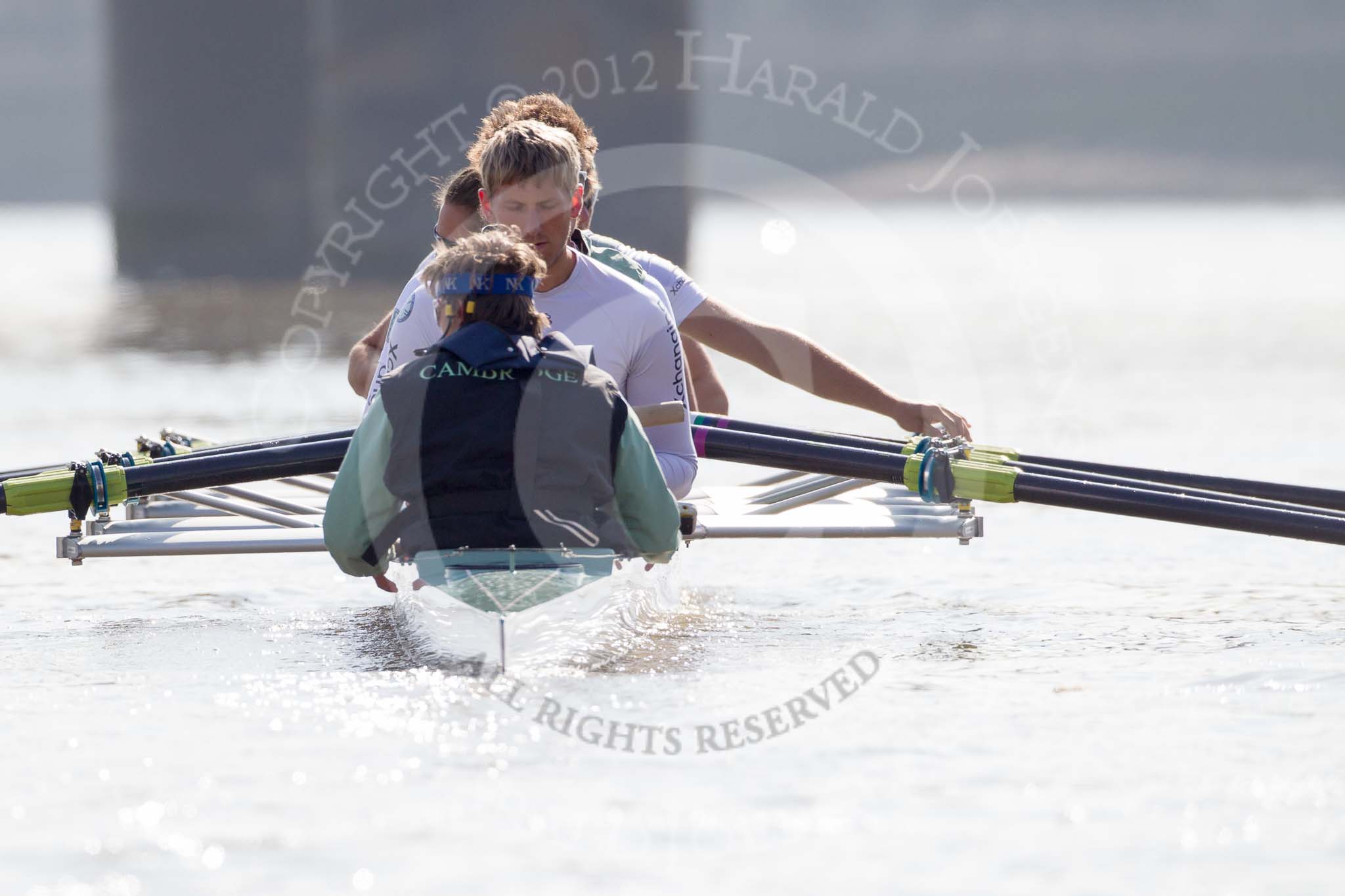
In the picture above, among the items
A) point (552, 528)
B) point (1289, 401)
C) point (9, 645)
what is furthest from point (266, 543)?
point (1289, 401)

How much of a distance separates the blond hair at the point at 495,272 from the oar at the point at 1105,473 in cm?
143

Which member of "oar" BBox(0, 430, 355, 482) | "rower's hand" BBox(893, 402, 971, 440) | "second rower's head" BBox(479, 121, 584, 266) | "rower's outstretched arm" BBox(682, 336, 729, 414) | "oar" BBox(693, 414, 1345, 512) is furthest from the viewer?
"rower's outstretched arm" BBox(682, 336, 729, 414)

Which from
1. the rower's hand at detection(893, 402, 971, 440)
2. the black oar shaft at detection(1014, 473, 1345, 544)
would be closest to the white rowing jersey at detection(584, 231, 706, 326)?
the rower's hand at detection(893, 402, 971, 440)

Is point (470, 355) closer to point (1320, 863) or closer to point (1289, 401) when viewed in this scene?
point (1320, 863)

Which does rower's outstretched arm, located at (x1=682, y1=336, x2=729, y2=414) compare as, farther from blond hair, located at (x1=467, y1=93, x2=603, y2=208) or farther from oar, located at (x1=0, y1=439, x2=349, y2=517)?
oar, located at (x1=0, y1=439, x2=349, y2=517)

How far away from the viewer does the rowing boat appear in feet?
14.7

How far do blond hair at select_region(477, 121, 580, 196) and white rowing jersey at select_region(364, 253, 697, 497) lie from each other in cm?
30

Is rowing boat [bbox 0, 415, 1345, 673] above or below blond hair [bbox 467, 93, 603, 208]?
below

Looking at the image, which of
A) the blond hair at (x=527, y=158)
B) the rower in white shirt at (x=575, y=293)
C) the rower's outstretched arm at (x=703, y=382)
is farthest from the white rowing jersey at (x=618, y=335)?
the rower's outstretched arm at (x=703, y=382)

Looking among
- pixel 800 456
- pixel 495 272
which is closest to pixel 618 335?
pixel 800 456

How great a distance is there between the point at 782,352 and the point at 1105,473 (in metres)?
1.28

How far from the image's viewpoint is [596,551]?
14.9 ft

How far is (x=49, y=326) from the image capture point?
728 inches

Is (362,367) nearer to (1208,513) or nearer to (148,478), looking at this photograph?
(148,478)
